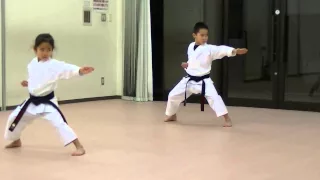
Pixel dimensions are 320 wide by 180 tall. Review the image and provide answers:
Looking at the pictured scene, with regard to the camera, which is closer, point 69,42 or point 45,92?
point 45,92

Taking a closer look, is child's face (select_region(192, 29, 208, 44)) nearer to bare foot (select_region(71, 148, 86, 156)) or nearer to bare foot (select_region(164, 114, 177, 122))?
bare foot (select_region(164, 114, 177, 122))

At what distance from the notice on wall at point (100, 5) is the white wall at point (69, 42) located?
0.09m

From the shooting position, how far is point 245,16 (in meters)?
6.71

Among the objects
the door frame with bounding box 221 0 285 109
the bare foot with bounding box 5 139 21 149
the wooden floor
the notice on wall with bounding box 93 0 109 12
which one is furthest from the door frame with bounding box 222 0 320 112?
the bare foot with bounding box 5 139 21 149

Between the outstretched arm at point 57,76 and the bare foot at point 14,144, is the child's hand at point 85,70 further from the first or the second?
the bare foot at point 14,144

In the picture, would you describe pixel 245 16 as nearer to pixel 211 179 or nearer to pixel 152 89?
pixel 152 89

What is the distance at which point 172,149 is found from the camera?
12.0ft

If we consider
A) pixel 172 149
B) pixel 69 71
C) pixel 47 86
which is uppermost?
pixel 69 71

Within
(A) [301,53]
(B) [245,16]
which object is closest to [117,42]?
(B) [245,16]

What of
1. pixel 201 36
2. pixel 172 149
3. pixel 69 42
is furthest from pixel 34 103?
pixel 69 42

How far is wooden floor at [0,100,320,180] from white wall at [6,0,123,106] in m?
1.01

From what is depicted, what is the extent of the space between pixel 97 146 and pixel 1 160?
0.76 m

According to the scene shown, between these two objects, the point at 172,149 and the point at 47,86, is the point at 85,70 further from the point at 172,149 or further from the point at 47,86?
the point at 172,149

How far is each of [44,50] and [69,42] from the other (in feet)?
10.6
